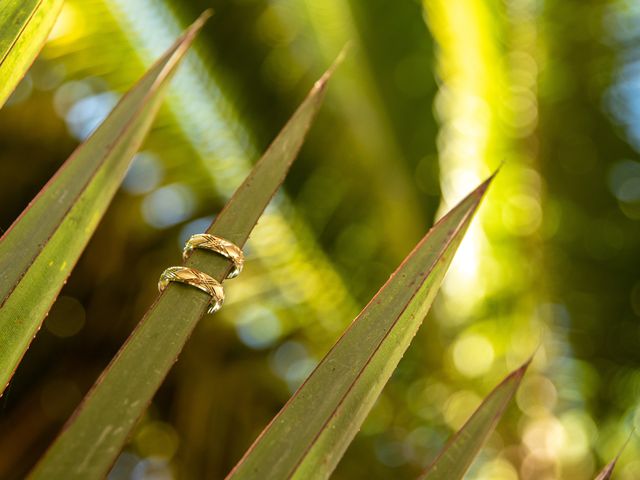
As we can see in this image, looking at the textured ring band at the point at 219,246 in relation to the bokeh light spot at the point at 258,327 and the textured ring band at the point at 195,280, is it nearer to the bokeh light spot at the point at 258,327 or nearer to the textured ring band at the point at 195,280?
the textured ring band at the point at 195,280

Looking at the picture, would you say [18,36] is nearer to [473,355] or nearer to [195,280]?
[195,280]

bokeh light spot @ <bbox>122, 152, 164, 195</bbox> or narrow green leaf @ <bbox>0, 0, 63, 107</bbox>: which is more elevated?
bokeh light spot @ <bbox>122, 152, 164, 195</bbox>

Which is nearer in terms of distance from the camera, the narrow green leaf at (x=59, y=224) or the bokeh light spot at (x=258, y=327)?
the narrow green leaf at (x=59, y=224)

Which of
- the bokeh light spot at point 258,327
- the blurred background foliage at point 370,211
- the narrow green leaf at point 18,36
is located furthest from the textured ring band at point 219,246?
the bokeh light spot at point 258,327

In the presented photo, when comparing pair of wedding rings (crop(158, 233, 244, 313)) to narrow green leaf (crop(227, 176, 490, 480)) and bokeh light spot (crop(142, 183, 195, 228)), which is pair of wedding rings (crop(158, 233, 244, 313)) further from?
bokeh light spot (crop(142, 183, 195, 228))

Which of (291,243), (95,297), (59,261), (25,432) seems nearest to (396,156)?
(291,243)

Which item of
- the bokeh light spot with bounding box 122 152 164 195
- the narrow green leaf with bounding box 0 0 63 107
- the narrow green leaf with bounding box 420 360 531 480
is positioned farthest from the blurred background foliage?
the narrow green leaf with bounding box 420 360 531 480
